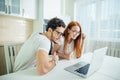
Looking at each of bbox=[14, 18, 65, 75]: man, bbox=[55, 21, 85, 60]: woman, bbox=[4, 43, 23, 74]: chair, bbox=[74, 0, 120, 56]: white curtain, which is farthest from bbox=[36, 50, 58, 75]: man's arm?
bbox=[74, 0, 120, 56]: white curtain

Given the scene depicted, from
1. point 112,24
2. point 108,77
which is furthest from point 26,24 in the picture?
point 108,77

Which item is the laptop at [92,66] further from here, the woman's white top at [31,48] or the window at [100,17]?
the window at [100,17]

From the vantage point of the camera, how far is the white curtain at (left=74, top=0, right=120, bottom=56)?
2648mm

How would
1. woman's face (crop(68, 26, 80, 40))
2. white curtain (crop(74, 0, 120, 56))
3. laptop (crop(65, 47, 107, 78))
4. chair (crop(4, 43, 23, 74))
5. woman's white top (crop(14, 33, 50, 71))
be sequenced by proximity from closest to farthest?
laptop (crop(65, 47, 107, 78))
woman's white top (crop(14, 33, 50, 71))
chair (crop(4, 43, 23, 74))
woman's face (crop(68, 26, 80, 40))
white curtain (crop(74, 0, 120, 56))

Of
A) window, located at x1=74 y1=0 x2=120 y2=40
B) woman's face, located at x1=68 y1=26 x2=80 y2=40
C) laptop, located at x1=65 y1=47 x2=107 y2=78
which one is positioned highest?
window, located at x1=74 y1=0 x2=120 y2=40

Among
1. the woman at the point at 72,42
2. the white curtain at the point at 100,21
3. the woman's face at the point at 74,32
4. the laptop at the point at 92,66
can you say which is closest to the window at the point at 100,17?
the white curtain at the point at 100,21

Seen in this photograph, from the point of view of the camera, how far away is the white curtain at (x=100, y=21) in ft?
8.69

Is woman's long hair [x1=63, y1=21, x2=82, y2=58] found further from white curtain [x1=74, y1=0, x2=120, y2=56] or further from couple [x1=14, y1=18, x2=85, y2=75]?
white curtain [x1=74, y1=0, x2=120, y2=56]

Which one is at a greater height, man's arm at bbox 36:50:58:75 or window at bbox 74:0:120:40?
window at bbox 74:0:120:40

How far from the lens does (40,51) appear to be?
34.4 inches

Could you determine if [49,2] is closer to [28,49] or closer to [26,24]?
[26,24]

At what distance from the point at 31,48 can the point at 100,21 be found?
7.82ft

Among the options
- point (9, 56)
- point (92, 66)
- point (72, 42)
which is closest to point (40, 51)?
point (92, 66)

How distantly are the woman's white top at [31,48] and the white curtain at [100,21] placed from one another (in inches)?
85.3
